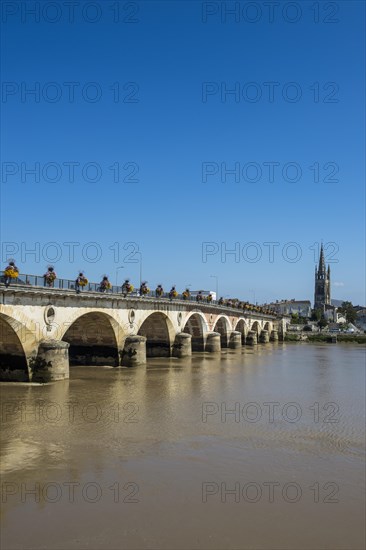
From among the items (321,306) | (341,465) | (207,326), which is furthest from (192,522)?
(321,306)

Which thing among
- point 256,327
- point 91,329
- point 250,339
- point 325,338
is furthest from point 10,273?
point 325,338

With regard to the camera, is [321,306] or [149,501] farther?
[321,306]

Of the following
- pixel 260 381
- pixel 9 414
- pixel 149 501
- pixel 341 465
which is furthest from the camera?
pixel 260 381

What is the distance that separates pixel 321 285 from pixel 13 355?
15292cm

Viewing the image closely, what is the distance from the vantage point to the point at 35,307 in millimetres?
24750

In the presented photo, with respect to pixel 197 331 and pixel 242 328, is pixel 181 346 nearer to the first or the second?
pixel 197 331

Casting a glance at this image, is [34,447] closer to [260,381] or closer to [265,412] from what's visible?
[265,412]

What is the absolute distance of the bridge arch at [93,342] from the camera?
33344mm

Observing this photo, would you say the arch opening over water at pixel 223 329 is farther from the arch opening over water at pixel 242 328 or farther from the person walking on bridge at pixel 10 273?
the person walking on bridge at pixel 10 273

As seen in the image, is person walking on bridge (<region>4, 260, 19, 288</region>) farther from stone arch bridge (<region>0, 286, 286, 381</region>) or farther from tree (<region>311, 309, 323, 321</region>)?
tree (<region>311, 309, 323, 321</region>)

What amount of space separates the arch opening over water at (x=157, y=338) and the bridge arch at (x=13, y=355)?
19.6 meters

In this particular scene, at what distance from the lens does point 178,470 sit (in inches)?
492

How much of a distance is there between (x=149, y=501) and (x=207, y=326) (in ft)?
142
